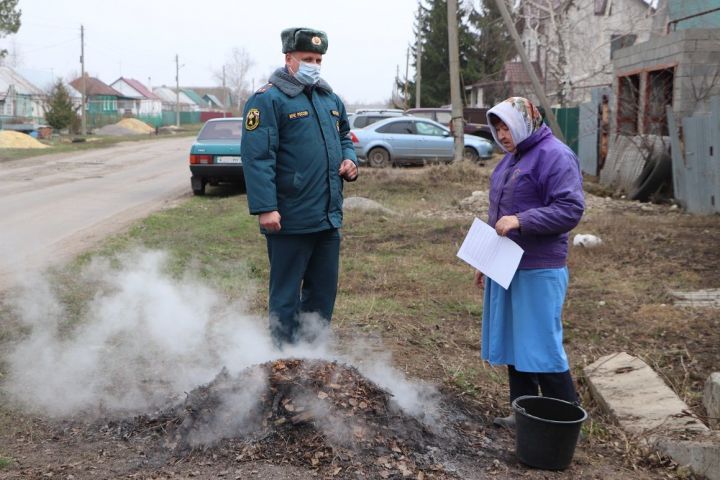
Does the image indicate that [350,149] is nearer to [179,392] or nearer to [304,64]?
[304,64]

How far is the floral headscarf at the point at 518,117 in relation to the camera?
348 centimetres

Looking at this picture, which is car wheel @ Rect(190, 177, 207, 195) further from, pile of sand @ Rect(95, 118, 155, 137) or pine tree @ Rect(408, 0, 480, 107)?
pile of sand @ Rect(95, 118, 155, 137)

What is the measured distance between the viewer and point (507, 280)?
138 inches

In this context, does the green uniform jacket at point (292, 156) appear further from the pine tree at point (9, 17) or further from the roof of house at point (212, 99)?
the roof of house at point (212, 99)

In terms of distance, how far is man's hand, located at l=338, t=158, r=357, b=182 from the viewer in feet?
13.4

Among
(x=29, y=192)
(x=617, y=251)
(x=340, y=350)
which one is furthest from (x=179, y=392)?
(x=29, y=192)

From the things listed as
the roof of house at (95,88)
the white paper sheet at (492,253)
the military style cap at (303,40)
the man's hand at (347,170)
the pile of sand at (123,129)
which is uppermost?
the roof of house at (95,88)

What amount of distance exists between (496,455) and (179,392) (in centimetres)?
179

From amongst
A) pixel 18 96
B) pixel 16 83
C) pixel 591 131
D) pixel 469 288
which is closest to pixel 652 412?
pixel 469 288

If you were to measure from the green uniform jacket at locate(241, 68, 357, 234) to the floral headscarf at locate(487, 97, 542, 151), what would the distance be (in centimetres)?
98

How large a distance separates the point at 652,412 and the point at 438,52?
44.4 m

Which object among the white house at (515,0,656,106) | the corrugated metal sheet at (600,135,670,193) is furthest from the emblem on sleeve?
the white house at (515,0,656,106)

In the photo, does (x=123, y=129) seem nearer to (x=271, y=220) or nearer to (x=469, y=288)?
(x=469, y=288)

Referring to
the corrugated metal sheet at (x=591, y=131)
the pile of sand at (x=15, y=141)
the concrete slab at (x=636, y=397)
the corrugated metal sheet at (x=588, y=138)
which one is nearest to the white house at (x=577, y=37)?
the corrugated metal sheet at (x=588, y=138)
